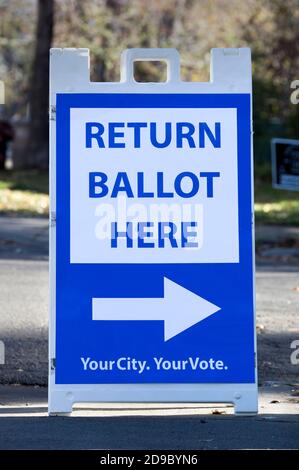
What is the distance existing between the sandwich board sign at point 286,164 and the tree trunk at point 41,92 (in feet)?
59.8

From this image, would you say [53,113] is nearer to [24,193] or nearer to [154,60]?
[154,60]

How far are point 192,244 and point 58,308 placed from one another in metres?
0.78

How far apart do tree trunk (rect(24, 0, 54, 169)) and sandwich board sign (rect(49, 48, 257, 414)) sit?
28.3m

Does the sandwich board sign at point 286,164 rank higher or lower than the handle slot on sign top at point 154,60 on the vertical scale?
higher

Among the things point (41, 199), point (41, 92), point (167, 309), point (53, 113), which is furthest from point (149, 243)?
point (41, 92)

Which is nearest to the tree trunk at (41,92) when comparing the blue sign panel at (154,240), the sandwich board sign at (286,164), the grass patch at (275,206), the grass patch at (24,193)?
the grass patch at (24,193)

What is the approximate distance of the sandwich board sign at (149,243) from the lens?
612 cm

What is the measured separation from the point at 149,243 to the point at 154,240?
0.10 ft

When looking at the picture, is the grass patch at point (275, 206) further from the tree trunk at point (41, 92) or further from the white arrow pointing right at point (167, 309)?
the white arrow pointing right at point (167, 309)

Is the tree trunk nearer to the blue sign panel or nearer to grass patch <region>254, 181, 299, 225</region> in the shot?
grass patch <region>254, 181, 299, 225</region>

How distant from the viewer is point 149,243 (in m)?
6.13

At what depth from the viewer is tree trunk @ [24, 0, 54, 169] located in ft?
113
